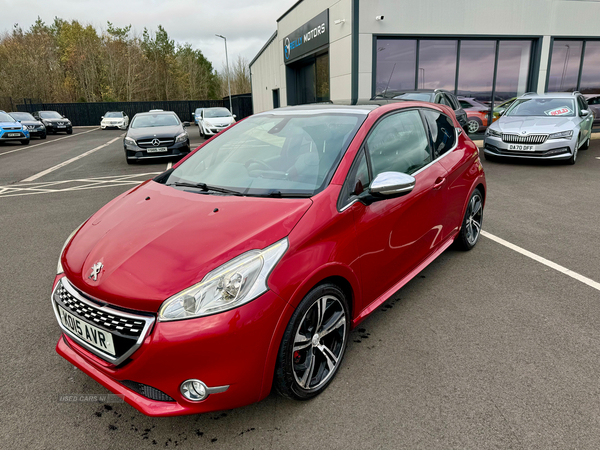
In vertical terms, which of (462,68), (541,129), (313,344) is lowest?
(313,344)

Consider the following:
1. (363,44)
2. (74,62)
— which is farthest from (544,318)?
(74,62)

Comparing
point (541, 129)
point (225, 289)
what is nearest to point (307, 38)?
point (541, 129)

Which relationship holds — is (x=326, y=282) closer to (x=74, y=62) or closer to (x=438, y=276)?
(x=438, y=276)

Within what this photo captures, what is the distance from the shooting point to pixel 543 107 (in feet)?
35.2

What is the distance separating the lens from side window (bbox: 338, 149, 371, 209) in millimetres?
2547

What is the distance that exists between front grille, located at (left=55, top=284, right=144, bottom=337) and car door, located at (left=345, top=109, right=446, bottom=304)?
1335 mm

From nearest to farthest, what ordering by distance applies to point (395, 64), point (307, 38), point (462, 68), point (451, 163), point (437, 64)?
point (451, 163), point (395, 64), point (437, 64), point (462, 68), point (307, 38)

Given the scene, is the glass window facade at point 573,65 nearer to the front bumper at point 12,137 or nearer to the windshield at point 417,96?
the windshield at point 417,96

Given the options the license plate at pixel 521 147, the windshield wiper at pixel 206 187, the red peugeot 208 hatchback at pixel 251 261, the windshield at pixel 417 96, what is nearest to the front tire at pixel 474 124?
the license plate at pixel 521 147

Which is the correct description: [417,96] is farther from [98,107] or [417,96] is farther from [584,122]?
[98,107]

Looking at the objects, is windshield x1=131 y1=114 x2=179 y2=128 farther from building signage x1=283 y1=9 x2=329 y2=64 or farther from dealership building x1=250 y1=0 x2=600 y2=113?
building signage x1=283 y1=9 x2=329 y2=64

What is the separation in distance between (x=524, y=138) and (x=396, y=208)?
27.9 ft

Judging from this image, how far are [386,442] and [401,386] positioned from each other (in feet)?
1.49

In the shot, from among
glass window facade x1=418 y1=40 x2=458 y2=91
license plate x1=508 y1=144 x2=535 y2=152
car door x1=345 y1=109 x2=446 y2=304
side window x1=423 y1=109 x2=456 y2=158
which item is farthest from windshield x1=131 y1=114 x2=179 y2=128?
car door x1=345 y1=109 x2=446 y2=304
